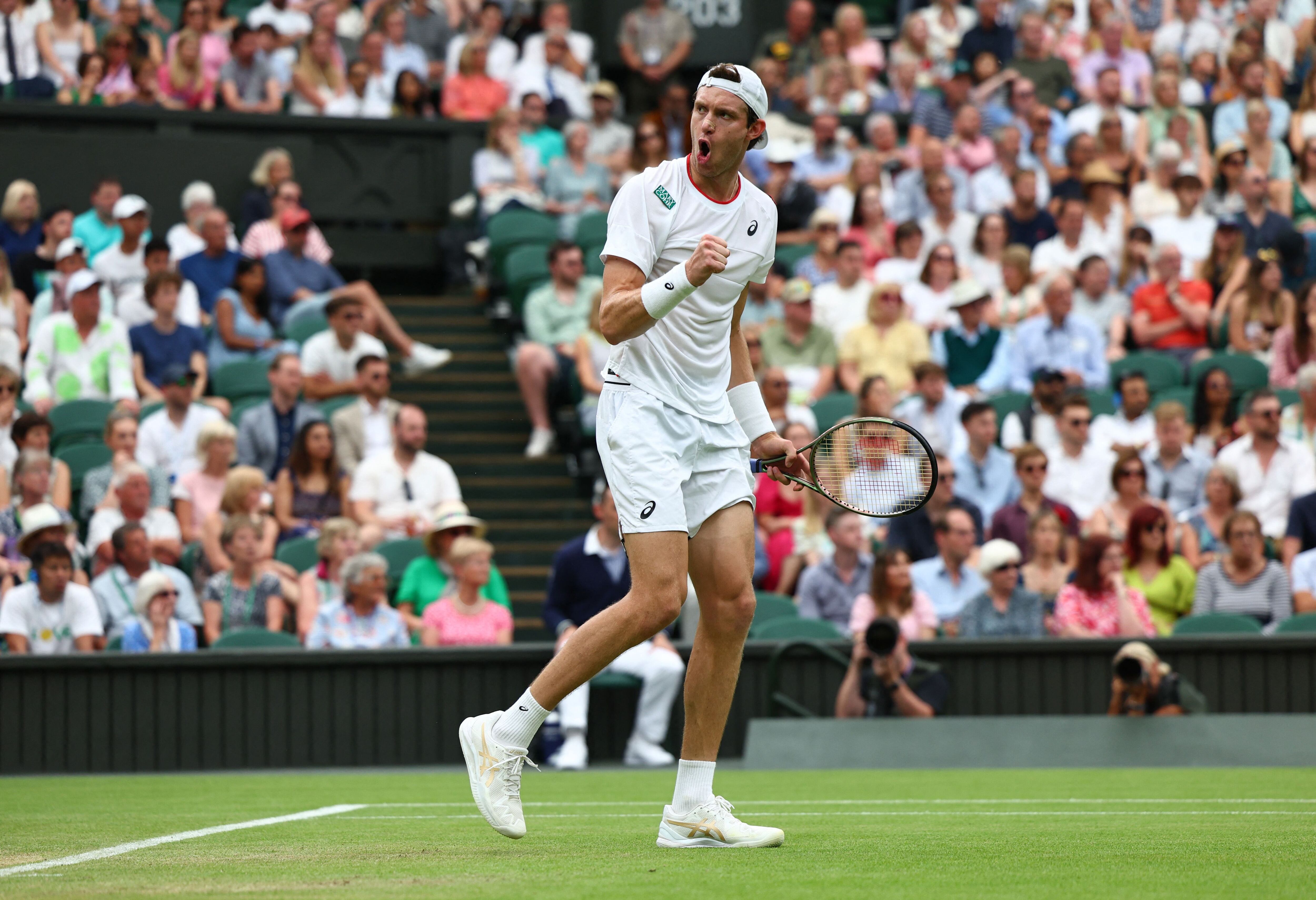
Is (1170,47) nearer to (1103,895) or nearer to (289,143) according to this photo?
(289,143)

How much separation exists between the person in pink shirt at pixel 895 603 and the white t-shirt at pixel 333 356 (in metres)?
3.98

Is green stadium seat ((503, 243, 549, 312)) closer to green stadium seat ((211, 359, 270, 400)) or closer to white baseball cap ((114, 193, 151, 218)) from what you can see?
green stadium seat ((211, 359, 270, 400))

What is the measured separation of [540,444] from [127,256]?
3225 millimetres

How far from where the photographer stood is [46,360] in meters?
12.3

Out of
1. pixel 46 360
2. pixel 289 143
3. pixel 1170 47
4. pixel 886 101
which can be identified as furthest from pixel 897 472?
pixel 1170 47

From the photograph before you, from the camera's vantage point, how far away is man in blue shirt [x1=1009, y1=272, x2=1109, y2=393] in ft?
44.3

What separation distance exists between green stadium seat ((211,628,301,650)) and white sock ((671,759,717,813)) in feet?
18.1

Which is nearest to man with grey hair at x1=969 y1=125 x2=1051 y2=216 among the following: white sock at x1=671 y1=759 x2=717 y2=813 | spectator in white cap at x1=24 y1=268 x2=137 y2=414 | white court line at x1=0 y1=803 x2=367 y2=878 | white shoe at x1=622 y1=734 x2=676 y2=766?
white shoe at x1=622 y1=734 x2=676 y2=766

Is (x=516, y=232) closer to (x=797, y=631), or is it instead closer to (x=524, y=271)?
(x=524, y=271)

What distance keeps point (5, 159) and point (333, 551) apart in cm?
573

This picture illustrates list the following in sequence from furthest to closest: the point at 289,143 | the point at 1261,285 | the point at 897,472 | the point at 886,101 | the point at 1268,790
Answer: the point at 886,101 → the point at 289,143 → the point at 1261,285 → the point at 1268,790 → the point at 897,472

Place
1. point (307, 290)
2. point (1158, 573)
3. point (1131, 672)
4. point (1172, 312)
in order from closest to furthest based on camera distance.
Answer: point (1131, 672), point (1158, 573), point (307, 290), point (1172, 312)

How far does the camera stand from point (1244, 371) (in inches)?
528

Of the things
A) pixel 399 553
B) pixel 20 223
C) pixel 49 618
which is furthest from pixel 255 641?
pixel 20 223
